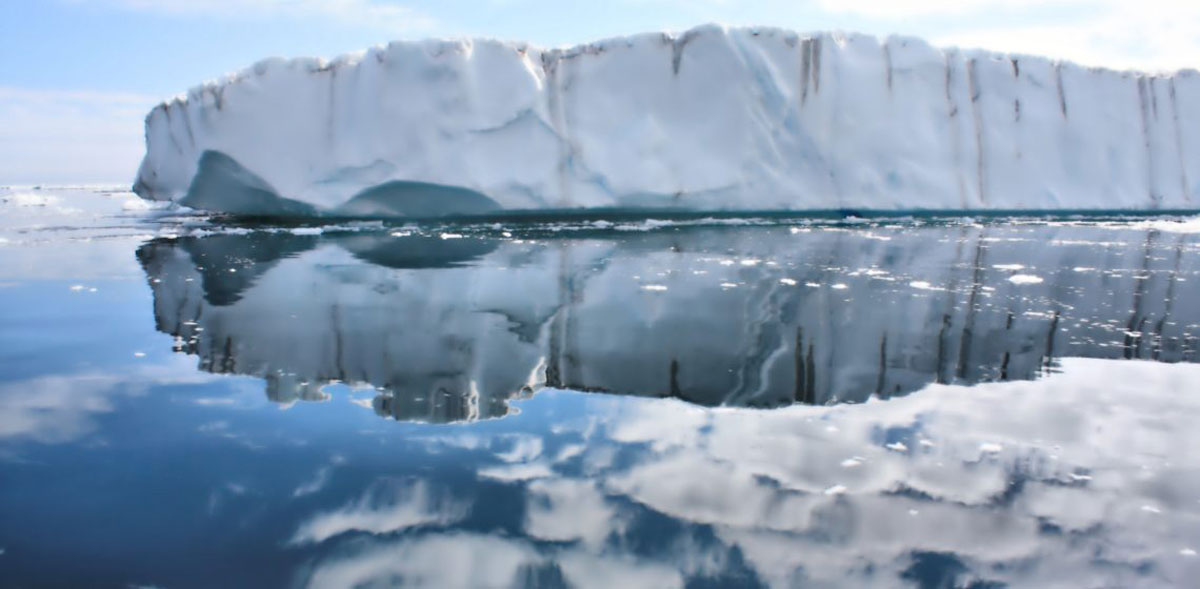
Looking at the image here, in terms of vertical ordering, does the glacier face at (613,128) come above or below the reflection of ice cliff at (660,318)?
above

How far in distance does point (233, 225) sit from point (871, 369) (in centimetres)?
1085

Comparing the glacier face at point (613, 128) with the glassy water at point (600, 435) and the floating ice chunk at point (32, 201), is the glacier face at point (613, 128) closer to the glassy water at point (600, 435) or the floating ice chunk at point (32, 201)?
the glassy water at point (600, 435)

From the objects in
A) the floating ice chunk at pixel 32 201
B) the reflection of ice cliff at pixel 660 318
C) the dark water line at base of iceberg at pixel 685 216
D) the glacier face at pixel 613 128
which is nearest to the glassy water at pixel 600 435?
the reflection of ice cliff at pixel 660 318

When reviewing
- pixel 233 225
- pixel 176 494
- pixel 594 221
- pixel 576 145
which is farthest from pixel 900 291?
pixel 233 225

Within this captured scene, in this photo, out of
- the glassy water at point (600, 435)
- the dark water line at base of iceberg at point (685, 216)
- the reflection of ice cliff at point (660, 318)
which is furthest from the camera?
the dark water line at base of iceberg at point (685, 216)

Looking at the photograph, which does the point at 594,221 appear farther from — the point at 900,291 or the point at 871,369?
the point at 871,369

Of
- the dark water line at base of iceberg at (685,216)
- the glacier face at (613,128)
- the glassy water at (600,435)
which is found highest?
the glacier face at (613,128)

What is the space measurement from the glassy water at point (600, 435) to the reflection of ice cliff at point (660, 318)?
26mm

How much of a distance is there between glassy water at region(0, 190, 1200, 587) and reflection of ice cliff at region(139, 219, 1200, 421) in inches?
1.0

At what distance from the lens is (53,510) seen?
165 cm

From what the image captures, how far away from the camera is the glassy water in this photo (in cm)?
146

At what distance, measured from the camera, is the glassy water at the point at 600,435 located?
1.46m

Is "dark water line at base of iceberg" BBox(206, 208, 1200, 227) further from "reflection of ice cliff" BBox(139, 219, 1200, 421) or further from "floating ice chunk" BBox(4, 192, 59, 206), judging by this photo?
"floating ice chunk" BBox(4, 192, 59, 206)

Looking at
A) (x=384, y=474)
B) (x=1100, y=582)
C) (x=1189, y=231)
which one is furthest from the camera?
(x=1189, y=231)
